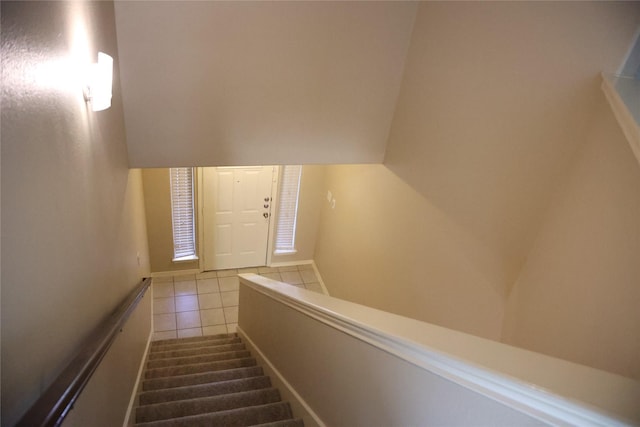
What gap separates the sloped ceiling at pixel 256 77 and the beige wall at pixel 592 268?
1932 millimetres

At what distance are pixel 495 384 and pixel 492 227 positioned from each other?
149cm

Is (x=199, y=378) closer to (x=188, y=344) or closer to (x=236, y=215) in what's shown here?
(x=188, y=344)

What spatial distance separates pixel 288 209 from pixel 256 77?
9.66 feet

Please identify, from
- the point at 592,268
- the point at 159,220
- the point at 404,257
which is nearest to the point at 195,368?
the point at 404,257

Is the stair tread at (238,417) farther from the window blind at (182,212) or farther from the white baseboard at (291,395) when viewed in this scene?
the window blind at (182,212)

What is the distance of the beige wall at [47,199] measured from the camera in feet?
3.59

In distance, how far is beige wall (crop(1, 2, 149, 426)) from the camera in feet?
3.59

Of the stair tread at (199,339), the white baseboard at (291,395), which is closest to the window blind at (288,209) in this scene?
the stair tread at (199,339)

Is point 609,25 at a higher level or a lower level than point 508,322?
higher

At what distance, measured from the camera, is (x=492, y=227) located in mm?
2350

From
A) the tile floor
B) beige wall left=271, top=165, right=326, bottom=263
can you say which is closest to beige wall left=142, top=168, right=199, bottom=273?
the tile floor

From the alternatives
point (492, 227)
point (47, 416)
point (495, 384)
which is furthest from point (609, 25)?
point (47, 416)

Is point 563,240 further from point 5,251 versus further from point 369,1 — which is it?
point 369,1

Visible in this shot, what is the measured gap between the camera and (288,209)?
601 cm
